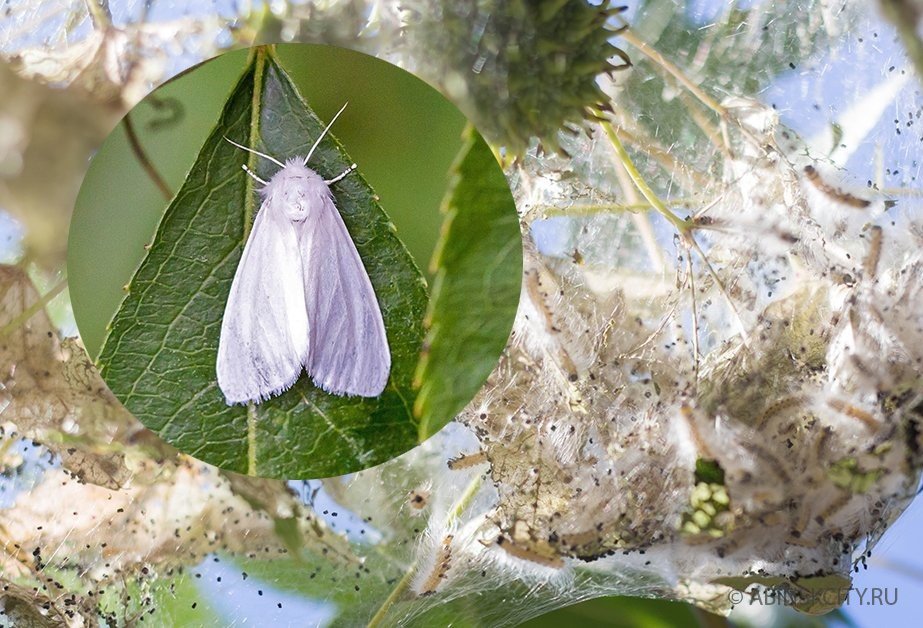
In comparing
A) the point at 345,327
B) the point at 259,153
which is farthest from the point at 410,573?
the point at 259,153

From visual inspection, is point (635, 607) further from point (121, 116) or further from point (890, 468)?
point (121, 116)

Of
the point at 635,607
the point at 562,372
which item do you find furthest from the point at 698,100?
the point at 635,607

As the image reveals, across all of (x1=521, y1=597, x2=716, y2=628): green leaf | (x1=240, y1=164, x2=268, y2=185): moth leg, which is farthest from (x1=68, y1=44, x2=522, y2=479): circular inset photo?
(x1=521, y1=597, x2=716, y2=628): green leaf

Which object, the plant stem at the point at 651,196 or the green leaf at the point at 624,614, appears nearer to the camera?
the plant stem at the point at 651,196

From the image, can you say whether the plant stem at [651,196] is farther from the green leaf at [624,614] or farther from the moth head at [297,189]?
the green leaf at [624,614]

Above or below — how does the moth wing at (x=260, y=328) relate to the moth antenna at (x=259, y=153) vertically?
below

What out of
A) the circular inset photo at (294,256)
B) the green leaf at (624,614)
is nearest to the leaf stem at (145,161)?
the circular inset photo at (294,256)

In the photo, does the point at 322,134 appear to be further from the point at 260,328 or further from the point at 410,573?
the point at 410,573

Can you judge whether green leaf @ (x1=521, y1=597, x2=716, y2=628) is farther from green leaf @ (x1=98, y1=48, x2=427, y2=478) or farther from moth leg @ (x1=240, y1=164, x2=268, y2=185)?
moth leg @ (x1=240, y1=164, x2=268, y2=185)

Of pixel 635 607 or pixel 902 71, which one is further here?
pixel 635 607
